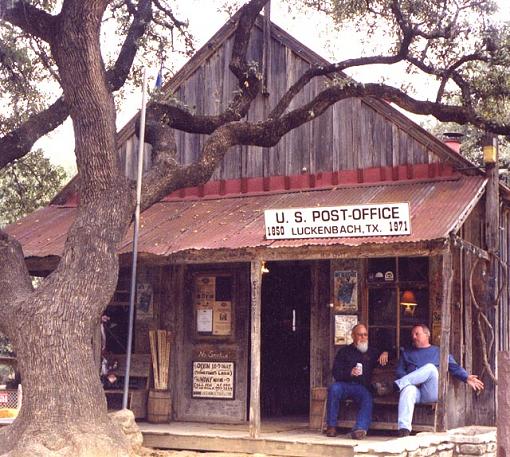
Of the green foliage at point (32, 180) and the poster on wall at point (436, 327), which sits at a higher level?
the green foliage at point (32, 180)

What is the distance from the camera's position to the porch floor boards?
36.7 ft

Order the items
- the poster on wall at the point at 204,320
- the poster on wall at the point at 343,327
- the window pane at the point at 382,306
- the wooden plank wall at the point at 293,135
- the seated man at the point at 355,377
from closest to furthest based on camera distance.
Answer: the seated man at the point at 355,377
the window pane at the point at 382,306
the poster on wall at the point at 343,327
the wooden plank wall at the point at 293,135
the poster on wall at the point at 204,320

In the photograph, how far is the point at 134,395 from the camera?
550 inches

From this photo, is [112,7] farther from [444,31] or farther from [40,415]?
[40,415]

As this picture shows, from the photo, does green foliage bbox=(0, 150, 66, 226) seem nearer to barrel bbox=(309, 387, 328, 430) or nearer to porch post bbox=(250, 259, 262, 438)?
porch post bbox=(250, 259, 262, 438)

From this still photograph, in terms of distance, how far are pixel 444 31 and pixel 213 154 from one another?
3.60 m

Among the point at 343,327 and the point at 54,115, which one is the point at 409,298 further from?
the point at 54,115

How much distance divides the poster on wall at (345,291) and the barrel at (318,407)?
1170mm

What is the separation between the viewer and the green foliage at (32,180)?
18.2m

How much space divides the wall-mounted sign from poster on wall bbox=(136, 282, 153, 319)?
1.15 metres

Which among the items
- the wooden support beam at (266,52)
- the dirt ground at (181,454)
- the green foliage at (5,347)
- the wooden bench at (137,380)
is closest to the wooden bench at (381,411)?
the dirt ground at (181,454)

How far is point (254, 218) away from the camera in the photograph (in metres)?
13.1

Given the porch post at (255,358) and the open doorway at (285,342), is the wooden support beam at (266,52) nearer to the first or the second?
the open doorway at (285,342)

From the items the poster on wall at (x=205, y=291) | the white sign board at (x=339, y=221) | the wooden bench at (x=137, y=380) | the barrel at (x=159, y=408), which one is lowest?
the barrel at (x=159, y=408)
